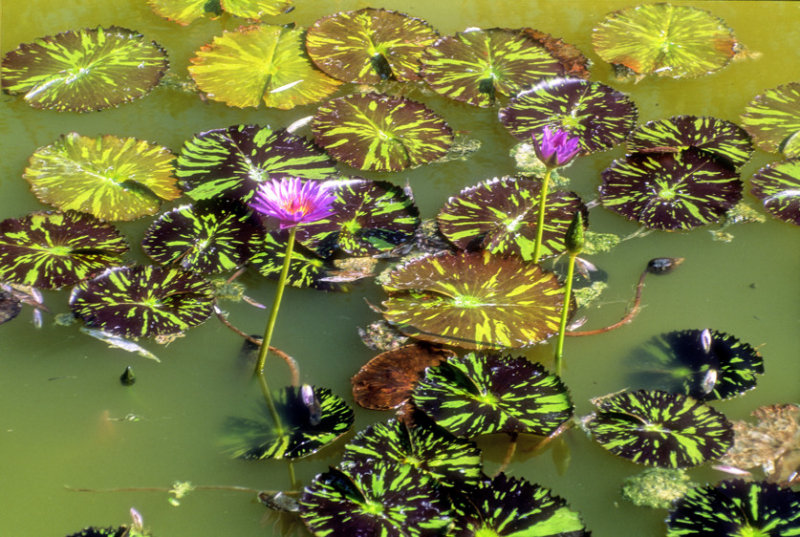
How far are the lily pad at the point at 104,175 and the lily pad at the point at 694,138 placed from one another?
65.5 inches

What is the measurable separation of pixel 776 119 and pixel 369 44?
161 centimetres

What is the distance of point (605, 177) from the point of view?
9.09 ft

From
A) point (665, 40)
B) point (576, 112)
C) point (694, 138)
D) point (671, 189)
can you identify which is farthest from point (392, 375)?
point (665, 40)

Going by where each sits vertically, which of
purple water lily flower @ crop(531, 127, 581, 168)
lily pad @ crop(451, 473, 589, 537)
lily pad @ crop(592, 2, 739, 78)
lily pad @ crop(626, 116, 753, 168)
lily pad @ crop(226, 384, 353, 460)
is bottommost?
lily pad @ crop(226, 384, 353, 460)

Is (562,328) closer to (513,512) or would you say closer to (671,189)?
(513,512)

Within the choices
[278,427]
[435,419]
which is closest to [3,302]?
[278,427]

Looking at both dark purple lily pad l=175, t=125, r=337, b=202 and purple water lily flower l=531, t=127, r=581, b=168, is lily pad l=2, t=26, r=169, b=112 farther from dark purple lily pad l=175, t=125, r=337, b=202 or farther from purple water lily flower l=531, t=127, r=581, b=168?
purple water lily flower l=531, t=127, r=581, b=168

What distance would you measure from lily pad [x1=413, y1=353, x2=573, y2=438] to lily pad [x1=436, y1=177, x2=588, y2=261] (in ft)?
1.52

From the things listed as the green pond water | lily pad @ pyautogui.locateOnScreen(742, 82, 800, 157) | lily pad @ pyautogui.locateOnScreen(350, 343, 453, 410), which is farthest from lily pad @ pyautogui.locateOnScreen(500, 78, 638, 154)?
lily pad @ pyautogui.locateOnScreen(350, 343, 453, 410)

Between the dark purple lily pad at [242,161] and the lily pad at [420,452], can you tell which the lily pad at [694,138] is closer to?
the dark purple lily pad at [242,161]

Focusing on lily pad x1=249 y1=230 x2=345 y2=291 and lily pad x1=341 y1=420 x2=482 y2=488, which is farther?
lily pad x1=249 y1=230 x2=345 y2=291

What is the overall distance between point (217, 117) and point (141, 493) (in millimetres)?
1552

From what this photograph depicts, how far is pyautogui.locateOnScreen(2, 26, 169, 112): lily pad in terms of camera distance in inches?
118

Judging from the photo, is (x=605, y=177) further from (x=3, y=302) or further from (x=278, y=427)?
(x=3, y=302)
